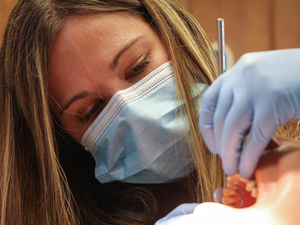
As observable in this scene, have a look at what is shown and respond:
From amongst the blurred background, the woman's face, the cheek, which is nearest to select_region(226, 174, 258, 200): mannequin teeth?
the woman's face

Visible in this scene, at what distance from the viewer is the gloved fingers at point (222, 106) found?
1.78ft

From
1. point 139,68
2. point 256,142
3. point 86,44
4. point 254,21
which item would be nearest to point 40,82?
point 86,44

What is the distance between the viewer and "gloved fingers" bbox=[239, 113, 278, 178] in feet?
1.64

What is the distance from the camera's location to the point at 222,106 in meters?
0.55

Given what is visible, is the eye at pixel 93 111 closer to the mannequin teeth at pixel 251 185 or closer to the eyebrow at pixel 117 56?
the eyebrow at pixel 117 56

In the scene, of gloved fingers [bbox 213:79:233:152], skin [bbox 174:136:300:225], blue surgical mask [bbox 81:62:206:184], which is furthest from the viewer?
blue surgical mask [bbox 81:62:206:184]

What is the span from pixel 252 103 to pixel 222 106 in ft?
0.18

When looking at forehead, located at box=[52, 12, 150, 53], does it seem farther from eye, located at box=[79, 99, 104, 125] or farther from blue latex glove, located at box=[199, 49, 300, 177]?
blue latex glove, located at box=[199, 49, 300, 177]

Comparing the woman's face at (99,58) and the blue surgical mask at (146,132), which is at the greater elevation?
the woman's face at (99,58)

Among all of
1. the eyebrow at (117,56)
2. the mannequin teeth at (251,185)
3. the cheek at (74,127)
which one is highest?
the eyebrow at (117,56)

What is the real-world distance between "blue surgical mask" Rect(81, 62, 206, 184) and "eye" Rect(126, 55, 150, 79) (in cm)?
3

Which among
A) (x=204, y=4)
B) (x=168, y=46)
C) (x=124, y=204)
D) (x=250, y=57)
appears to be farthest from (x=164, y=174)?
(x=204, y=4)

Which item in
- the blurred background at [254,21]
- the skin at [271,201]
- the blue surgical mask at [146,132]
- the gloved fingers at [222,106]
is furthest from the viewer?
the blurred background at [254,21]

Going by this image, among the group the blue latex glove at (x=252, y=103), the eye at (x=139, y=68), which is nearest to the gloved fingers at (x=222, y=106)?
the blue latex glove at (x=252, y=103)
